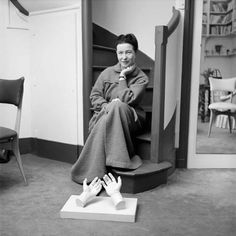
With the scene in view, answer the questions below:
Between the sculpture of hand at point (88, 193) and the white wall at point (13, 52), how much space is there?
150 centimetres

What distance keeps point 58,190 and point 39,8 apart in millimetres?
1810

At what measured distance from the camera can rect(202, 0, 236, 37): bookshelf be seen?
2.85m

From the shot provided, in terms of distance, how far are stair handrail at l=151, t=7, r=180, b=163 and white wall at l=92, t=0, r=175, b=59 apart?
990 mm

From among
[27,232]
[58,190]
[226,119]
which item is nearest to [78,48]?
[58,190]

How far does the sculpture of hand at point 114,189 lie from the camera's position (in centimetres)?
193

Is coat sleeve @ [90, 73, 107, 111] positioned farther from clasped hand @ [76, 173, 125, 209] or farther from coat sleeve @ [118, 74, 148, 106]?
clasped hand @ [76, 173, 125, 209]

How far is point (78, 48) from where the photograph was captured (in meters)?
2.93

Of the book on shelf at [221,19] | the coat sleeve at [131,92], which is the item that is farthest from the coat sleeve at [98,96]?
the book on shelf at [221,19]

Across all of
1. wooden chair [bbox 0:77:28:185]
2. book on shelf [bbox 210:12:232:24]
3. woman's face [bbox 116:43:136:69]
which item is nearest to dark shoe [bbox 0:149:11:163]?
wooden chair [bbox 0:77:28:185]

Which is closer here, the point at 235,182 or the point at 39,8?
the point at 235,182

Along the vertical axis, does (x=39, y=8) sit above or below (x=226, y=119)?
above

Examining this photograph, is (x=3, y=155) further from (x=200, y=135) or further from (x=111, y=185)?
(x=200, y=135)

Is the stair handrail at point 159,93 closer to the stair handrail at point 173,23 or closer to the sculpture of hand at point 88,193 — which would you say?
the stair handrail at point 173,23

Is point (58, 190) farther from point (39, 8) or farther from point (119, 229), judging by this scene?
point (39, 8)
